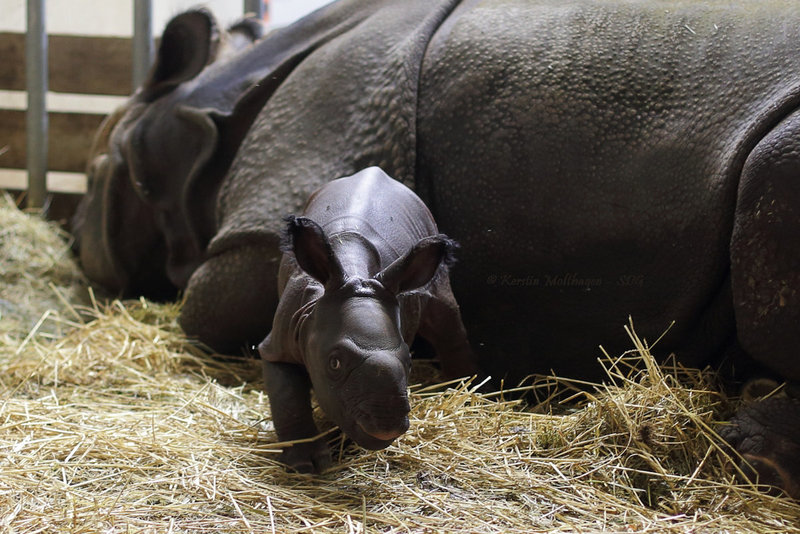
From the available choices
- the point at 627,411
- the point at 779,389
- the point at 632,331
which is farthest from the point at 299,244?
the point at 779,389

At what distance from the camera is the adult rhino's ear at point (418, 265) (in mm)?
2170

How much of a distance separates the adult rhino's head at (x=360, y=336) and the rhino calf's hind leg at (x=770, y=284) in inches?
36.6

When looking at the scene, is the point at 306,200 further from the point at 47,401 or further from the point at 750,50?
the point at 750,50

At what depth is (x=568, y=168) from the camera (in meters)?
2.96

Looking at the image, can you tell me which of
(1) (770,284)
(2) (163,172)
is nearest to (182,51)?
(2) (163,172)

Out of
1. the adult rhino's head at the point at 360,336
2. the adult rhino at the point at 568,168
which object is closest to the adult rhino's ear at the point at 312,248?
the adult rhino's head at the point at 360,336

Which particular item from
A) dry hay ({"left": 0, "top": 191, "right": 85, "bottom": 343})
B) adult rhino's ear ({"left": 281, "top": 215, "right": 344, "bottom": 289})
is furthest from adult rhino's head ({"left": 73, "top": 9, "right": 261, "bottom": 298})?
adult rhino's ear ({"left": 281, "top": 215, "right": 344, "bottom": 289})

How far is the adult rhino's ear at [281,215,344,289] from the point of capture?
7.07 ft

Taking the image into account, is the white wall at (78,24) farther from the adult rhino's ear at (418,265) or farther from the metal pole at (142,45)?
the adult rhino's ear at (418,265)

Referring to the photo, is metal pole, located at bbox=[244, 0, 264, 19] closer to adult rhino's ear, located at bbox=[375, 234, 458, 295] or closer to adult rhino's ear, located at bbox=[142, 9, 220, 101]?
adult rhino's ear, located at bbox=[142, 9, 220, 101]

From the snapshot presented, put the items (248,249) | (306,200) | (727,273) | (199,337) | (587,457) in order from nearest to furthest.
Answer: (587,457) → (727,273) → (306,200) → (248,249) → (199,337)

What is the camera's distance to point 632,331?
2.90m

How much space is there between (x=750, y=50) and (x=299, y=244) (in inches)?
64.9

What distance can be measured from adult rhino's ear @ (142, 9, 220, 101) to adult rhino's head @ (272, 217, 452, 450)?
2077mm
